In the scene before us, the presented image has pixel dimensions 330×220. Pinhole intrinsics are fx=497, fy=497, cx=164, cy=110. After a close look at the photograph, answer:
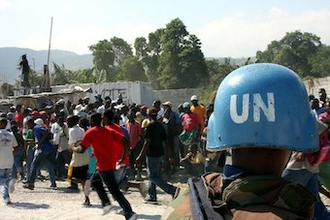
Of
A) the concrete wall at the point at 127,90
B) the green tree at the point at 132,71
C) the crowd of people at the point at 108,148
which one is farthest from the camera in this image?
the green tree at the point at 132,71

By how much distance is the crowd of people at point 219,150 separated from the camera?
1.40 metres

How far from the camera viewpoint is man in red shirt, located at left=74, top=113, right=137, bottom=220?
21.6 feet

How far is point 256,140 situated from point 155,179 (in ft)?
21.1

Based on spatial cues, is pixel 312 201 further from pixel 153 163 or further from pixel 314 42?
pixel 314 42

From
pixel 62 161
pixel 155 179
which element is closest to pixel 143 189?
pixel 155 179

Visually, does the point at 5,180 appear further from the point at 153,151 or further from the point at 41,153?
the point at 153,151

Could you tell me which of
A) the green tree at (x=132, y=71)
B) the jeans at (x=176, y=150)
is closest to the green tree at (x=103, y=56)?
the green tree at (x=132, y=71)

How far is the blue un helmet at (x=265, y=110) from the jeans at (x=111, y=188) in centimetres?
502

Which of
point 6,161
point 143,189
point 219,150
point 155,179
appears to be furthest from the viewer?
point 6,161

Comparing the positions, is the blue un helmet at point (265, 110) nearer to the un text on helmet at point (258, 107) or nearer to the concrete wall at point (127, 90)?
the un text on helmet at point (258, 107)

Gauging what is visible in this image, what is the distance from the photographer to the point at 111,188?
659 cm

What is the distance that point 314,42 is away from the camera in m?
59.3

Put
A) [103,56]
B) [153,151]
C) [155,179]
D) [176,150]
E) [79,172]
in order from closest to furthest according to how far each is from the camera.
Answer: [155,179] < [153,151] < [79,172] < [176,150] < [103,56]

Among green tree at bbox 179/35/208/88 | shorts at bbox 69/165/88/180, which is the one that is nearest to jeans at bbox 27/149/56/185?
shorts at bbox 69/165/88/180
